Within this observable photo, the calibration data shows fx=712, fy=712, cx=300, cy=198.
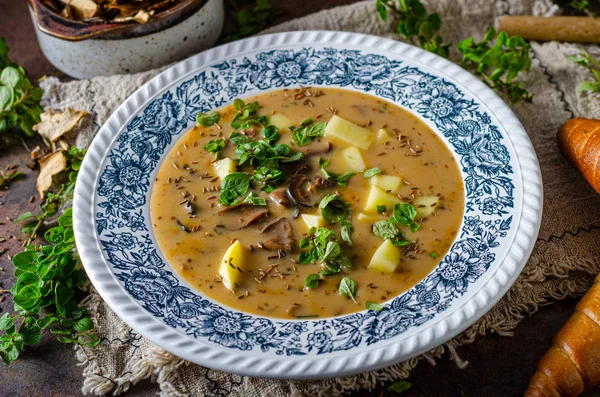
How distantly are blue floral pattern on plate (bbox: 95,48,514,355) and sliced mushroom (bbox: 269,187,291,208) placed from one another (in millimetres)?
673

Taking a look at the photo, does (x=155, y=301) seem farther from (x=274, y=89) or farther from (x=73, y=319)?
(x=274, y=89)

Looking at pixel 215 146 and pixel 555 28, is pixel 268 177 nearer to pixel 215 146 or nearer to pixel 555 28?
pixel 215 146

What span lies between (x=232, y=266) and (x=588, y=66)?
8.94 ft

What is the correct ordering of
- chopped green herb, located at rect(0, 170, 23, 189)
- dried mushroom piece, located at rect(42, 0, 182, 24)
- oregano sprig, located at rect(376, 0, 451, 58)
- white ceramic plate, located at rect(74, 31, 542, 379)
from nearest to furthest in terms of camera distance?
1. white ceramic plate, located at rect(74, 31, 542, 379)
2. chopped green herb, located at rect(0, 170, 23, 189)
3. dried mushroom piece, located at rect(42, 0, 182, 24)
4. oregano sprig, located at rect(376, 0, 451, 58)

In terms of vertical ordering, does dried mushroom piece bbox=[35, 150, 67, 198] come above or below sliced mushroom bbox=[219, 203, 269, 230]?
below

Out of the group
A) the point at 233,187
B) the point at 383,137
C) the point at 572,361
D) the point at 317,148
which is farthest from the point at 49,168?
the point at 572,361

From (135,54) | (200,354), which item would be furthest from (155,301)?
(135,54)

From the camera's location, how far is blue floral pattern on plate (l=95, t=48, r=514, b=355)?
3262 mm

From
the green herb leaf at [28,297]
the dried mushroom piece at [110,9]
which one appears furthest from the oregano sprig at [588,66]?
the green herb leaf at [28,297]

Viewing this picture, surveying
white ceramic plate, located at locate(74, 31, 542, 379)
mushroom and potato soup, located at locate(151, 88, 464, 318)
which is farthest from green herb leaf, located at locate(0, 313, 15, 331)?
mushroom and potato soup, located at locate(151, 88, 464, 318)

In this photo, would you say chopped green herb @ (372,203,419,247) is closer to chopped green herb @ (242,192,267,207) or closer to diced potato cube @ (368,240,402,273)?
diced potato cube @ (368,240,402,273)

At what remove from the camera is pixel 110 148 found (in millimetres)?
4117

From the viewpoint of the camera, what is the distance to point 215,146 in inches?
160

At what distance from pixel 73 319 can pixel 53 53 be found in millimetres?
2083
